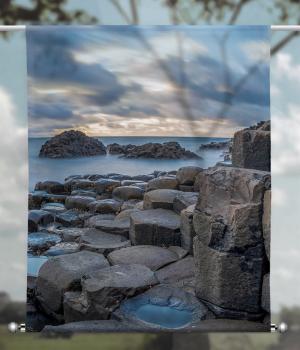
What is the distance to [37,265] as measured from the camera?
3590 millimetres

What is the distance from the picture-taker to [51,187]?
3619 millimetres

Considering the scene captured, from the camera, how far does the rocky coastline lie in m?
3.52

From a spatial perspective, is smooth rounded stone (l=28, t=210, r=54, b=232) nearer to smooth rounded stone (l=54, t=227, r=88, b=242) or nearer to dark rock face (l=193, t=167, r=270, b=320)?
smooth rounded stone (l=54, t=227, r=88, b=242)

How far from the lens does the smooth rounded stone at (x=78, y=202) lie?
12.0ft

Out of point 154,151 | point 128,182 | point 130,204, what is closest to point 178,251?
point 130,204

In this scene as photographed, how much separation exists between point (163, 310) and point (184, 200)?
→ 0.72 m

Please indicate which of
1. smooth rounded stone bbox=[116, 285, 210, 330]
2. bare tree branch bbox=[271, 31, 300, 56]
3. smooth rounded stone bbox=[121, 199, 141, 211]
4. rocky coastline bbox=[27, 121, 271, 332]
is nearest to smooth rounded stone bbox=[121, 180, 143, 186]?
rocky coastline bbox=[27, 121, 271, 332]

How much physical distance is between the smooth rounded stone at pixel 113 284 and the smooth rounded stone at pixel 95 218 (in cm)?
31

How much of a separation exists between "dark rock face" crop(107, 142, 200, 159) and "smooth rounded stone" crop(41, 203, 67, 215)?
1.60ft

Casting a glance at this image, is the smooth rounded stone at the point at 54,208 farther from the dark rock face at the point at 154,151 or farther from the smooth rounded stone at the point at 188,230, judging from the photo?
the smooth rounded stone at the point at 188,230

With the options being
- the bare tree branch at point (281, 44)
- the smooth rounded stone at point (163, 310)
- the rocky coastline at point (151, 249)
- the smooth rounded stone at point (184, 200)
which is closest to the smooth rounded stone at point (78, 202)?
the rocky coastline at point (151, 249)

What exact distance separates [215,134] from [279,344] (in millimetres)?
1419

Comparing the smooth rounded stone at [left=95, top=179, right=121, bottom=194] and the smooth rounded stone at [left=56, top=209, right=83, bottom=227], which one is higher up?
the smooth rounded stone at [left=95, top=179, right=121, bottom=194]

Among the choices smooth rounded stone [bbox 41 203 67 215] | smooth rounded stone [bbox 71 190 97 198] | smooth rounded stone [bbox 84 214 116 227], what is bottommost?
smooth rounded stone [bbox 84 214 116 227]
